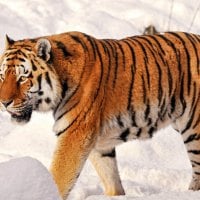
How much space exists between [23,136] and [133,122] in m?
1.64

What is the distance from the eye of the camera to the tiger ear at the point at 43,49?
382cm

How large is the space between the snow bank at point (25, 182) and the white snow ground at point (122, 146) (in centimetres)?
1

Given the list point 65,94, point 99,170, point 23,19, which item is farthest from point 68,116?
point 23,19

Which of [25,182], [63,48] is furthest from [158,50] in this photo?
[25,182]

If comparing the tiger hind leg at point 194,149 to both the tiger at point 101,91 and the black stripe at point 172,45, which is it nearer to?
the tiger at point 101,91

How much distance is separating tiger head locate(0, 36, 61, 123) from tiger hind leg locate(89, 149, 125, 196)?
27.9 inches

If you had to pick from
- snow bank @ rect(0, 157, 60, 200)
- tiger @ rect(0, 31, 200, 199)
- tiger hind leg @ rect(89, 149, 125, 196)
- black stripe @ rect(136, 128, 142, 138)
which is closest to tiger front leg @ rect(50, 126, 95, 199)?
tiger @ rect(0, 31, 200, 199)

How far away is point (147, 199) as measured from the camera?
3096mm

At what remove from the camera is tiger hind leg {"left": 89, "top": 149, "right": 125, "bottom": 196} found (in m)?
4.40

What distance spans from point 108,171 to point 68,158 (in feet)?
2.39

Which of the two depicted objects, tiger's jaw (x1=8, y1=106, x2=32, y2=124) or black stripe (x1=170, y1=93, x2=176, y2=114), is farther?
black stripe (x1=170, y1=93, x2=176, y2=114)

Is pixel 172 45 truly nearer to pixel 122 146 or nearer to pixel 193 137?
pixel 193 137

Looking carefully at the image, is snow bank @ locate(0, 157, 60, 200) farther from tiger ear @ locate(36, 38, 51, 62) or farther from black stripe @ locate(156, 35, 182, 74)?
black stripe @ locate(156, 35, 182, 74)

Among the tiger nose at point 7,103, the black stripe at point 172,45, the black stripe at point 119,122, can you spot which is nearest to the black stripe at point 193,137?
the black stripe at point 172,45
